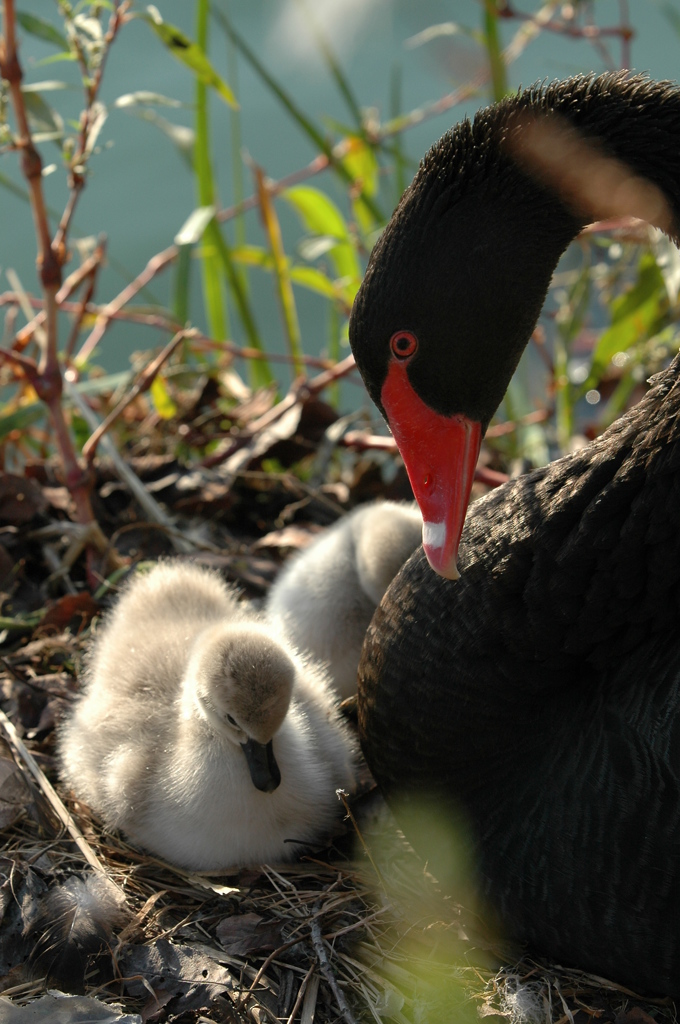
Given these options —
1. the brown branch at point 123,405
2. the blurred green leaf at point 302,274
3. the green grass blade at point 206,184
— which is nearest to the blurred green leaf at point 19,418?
→ the brown branch at point 123,405

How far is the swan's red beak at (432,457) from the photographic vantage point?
4.48ft

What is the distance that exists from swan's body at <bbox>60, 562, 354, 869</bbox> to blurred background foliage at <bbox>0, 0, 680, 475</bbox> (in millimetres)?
711

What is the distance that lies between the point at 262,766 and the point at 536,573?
1.72 feet

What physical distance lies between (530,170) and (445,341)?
0.25 meters

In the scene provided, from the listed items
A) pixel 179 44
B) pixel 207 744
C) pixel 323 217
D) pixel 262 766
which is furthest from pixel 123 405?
pixel 323 217

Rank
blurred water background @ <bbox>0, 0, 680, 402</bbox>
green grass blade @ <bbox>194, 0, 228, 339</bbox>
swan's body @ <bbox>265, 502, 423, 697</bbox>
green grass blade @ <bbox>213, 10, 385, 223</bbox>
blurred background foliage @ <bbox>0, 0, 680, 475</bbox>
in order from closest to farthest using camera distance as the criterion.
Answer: swan's body @ <bbox>265, 502, 423, 697</bbox> → blurred background foliage @ <bbox>0, 0, 680, 475</bbox> → green grass blade @ <bbox>194, 0, 228, 339</bbox> → green grass blade @ <bbox>213, 10, 385, 223</bbox> → blurred water background @ <bbox>0, 0, 680, 402</bbox>

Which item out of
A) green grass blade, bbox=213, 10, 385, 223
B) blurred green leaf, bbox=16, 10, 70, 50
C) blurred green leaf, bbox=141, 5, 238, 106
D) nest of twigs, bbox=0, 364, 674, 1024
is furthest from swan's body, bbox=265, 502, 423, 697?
green grass blade, bbox=213, 10, 385, 223

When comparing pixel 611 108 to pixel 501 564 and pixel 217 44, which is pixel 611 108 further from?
pixel 217 44

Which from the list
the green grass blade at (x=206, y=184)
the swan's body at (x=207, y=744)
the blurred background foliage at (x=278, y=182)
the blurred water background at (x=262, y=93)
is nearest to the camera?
the swan's body at (x=207, y=744)

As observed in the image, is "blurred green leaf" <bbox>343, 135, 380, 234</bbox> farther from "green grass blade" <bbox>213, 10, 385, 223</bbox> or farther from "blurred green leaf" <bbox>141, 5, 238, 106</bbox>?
"blurred green leaf" <bbox>141, 5, 238, 106</bbox>

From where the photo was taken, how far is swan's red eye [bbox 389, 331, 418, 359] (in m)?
1.33

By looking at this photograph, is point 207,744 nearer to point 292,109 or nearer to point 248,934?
point 248,934

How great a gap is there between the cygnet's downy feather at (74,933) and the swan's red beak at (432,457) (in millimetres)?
716

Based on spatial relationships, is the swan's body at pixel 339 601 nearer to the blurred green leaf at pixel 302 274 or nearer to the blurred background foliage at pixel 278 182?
the blurred background foliage at pixel 278 182
